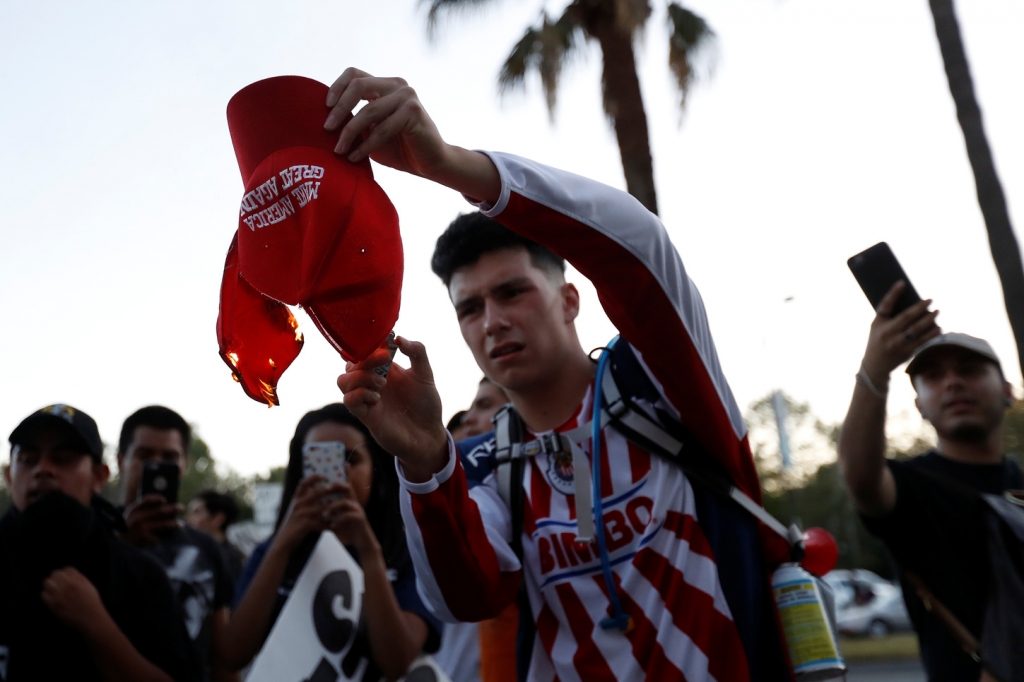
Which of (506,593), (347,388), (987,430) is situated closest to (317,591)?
(506,593)

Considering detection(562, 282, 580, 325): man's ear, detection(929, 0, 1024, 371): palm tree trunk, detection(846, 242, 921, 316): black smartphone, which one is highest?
detection(929, 0, 1024, 371): palm tree trunk

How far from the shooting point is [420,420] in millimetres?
1834

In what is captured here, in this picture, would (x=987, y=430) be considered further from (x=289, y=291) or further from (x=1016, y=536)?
(x=289, y=291)

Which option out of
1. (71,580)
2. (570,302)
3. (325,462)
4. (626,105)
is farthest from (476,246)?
(626,105)

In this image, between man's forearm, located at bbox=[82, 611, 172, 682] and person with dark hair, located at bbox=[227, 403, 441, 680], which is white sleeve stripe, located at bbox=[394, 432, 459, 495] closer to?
person with dark hair, located at bbox=[227, 403, 441, 680]

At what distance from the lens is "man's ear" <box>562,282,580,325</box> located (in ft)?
8.30

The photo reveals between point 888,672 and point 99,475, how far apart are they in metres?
17.7

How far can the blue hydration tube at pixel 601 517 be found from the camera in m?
2.03

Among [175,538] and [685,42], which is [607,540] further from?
[685,42]

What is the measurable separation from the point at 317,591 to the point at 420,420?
1.56m

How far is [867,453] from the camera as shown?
2.64 m

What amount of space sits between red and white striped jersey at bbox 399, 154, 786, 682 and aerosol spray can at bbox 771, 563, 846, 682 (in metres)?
0.05

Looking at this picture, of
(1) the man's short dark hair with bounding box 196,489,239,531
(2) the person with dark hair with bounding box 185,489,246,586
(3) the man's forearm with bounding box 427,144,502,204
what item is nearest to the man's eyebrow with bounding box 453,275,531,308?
(3) the man's forearm with bounding box 427,144,502,204

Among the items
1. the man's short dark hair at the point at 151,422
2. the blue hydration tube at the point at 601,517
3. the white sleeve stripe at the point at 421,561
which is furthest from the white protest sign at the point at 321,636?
the man's short dark hair at the point at 151,422
